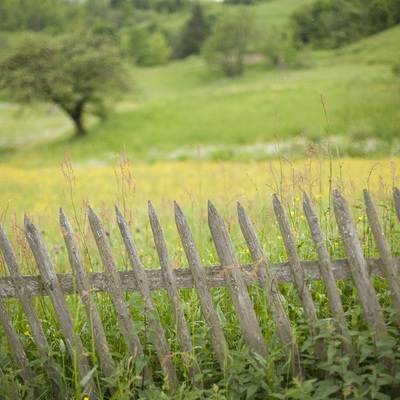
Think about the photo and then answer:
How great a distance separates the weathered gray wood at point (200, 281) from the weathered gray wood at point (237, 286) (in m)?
0.13

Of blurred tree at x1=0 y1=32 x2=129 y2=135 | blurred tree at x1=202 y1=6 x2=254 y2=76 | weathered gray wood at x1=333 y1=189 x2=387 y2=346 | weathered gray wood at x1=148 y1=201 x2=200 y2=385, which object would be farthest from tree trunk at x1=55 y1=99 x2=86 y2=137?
weathered gray wood at x1=333 y1=189 x2=387 y2=346

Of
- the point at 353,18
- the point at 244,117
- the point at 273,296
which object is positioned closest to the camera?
the point at 273,296

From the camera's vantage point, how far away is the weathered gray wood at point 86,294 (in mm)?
Result: 3070

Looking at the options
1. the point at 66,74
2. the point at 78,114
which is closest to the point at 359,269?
the point at 66,74

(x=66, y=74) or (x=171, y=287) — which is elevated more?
(x=66, y=74)

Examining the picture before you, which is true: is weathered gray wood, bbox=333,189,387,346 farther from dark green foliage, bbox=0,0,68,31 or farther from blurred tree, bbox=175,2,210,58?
dark green foliage, bbox=0,0,68,31

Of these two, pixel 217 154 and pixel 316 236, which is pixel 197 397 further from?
pixel 217 154

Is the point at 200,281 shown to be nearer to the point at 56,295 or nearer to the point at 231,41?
the point at 56,295

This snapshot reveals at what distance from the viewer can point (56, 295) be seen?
3162 millimetres

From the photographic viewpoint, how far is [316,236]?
291 cm

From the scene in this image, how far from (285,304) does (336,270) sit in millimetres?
431

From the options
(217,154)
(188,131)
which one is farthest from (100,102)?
(217,154)

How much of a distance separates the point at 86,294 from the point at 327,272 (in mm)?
1497

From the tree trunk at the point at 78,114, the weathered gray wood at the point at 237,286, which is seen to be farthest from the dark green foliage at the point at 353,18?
the tree trunk at the point at 78,114
